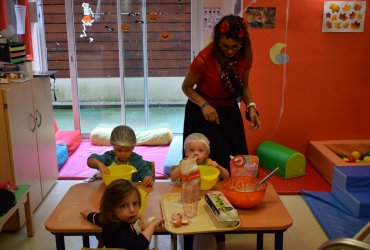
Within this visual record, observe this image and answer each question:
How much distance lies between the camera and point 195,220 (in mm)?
1688

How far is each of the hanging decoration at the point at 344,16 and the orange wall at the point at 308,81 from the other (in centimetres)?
5

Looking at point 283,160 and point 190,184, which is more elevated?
point 190,184

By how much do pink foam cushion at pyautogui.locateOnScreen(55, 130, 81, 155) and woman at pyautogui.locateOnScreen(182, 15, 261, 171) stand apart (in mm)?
2267

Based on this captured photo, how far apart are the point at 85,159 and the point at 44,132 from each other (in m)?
0.97

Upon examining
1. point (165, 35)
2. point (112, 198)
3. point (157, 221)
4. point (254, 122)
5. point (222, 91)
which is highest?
point (165, 35)

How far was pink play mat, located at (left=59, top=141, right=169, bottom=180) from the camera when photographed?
3896 millimetres

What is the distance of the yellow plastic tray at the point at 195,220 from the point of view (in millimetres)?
1613

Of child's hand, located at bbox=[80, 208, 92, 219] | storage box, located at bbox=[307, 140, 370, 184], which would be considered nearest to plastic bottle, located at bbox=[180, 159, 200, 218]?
child's hand, located at bbox=[80, 208, 92, 219]

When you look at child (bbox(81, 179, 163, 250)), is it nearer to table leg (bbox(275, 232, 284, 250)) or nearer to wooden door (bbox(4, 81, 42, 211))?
table leg (bbox(275, 232, 284, 250))

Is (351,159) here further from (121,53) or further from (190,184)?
(121,53)

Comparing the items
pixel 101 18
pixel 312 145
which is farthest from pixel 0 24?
pixel 312 145

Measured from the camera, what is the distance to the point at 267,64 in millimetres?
3963

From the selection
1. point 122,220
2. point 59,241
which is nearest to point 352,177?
point 122,220

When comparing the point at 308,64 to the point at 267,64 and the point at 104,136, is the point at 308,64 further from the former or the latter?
the point at 104,136
